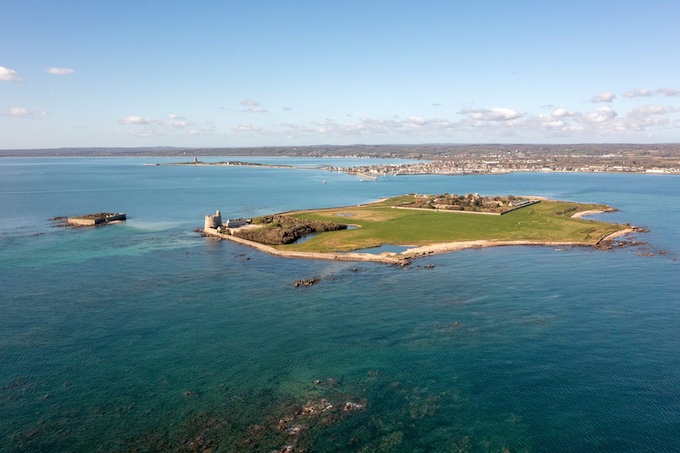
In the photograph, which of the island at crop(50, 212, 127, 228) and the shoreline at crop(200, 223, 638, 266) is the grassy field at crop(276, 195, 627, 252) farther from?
the island at crop(50, 212, 127, 228)

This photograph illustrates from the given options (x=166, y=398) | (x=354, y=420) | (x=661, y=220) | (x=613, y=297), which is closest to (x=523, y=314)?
(x=613, y=297)

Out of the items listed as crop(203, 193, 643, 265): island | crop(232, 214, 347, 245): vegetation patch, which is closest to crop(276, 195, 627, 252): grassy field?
crop(203, 193, 643, 265): island

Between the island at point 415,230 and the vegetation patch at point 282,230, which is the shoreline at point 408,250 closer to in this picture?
the island at point 415,230

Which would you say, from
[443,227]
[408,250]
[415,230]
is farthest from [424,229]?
[408,250]

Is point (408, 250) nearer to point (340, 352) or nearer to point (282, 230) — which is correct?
point (282, 230)

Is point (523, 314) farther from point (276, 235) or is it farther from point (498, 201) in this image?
point (498, 201)
